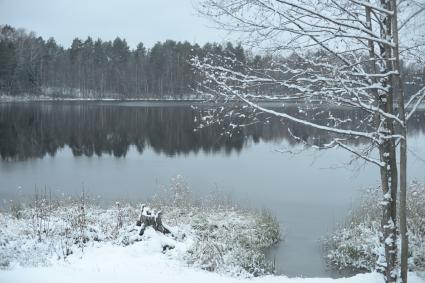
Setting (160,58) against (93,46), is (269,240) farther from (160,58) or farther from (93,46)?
(93,46)

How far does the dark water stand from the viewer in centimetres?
1335

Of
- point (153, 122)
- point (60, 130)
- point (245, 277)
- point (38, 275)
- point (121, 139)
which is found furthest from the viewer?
point (153, 122)

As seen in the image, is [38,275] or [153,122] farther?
[153,122]

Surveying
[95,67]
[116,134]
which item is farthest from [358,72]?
[95,67]

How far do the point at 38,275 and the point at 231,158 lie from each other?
20.8 metres

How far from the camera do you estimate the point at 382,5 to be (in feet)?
16.3

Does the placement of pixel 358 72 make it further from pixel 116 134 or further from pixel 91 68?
pixel 91 68

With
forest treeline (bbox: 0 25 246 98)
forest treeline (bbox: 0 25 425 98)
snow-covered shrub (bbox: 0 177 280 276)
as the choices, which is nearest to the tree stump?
snow-covered shrub (bbox: 0 177 280 276)

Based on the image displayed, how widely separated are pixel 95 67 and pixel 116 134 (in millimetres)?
48508

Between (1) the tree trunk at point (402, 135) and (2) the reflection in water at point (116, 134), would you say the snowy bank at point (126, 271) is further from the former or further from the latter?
(2) the reflection in water at point (116, 134)

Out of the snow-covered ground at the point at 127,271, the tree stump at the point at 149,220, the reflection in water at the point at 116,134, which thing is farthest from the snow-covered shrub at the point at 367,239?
the reflection in water at the point at 116,134

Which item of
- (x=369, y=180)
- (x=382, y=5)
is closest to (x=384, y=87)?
(x=382, y=5)

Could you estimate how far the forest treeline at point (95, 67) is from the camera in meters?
75.9

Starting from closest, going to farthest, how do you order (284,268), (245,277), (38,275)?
(38,275) < (245,277) < (284,268)
